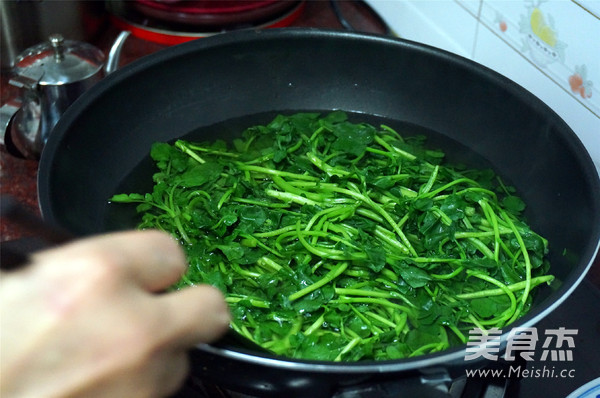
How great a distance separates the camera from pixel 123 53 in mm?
1613

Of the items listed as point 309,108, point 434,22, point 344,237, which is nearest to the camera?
point 344,237

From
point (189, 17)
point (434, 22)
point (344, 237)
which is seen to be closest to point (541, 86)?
point (434, 22)

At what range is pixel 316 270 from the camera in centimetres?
106

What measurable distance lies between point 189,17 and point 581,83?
3.06ft

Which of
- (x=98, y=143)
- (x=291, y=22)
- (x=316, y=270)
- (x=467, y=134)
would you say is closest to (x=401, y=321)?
(x=316, y=270)

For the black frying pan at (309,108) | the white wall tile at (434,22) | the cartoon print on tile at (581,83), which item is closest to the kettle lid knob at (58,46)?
the black frying pan at (309,108)

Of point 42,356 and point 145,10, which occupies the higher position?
point 42,356

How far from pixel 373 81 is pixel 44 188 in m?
0.72

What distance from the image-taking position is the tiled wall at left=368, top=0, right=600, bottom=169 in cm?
109

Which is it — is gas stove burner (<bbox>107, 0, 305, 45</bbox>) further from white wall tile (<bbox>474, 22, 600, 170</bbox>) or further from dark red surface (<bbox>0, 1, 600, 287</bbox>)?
white wall tile (<bbox>474, 22, 600, 170</bbox>)

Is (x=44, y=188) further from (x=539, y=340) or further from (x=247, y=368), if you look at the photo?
(x=539, y=340)

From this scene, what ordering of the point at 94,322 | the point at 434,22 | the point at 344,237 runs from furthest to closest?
1. the point at 434,22
2. the point at 344,237
3. the point at 94,322

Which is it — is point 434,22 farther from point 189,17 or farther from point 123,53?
point 123,53

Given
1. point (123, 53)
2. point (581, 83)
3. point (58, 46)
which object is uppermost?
point (581, 83)
